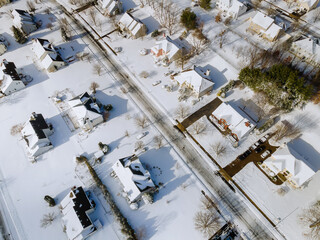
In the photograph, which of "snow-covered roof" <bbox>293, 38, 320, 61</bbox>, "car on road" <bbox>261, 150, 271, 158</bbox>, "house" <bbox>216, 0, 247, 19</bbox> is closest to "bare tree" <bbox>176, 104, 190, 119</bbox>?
"car on road" <bbox>261, 150, 271, 158</bbox>

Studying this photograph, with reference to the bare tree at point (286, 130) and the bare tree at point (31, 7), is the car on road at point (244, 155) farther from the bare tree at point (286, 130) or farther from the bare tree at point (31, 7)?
the bare tree at point (31, 7)

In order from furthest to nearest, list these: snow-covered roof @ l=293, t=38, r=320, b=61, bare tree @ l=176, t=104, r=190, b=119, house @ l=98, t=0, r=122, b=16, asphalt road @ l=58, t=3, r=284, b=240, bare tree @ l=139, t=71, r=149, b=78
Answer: house @ l=98, t=0, r=122, b=16
bare tree @ l=139, t=71, r=149, b=78
snow-covered roof @ l=293, t=38, r=320, b=61
bare tree @ l=176, t=104, r=190, b=119
asphalt road @ l=58, t=3, r=284, b=240

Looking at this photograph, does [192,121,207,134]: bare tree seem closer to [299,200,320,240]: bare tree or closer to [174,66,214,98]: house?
[174,66,214,98]: house

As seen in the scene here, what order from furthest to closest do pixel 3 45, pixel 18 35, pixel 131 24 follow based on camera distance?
pixel 18 35
pixel 3 45
pixel 131 24

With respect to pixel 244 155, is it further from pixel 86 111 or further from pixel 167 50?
pixel 86 111

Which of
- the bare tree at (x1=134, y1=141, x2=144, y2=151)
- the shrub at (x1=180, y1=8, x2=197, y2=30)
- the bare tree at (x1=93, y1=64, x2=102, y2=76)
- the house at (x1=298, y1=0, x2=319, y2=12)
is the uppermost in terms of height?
the bare tree at (x1=93, y1=64, x2=102, y2=76)

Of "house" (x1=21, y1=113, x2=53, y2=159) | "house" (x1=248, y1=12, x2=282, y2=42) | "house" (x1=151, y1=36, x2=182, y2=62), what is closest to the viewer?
"house" (x1=21, y1=113, x2=53, y2=159)

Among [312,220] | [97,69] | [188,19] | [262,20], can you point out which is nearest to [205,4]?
[188,19]
